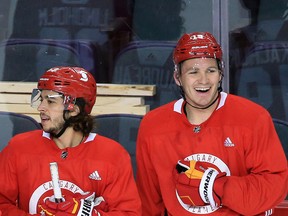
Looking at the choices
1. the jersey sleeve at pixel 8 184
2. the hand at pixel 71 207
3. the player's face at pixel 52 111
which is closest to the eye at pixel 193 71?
the player's face at pixel 52 111

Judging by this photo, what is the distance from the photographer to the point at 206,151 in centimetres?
353

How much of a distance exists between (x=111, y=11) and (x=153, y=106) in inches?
26.0

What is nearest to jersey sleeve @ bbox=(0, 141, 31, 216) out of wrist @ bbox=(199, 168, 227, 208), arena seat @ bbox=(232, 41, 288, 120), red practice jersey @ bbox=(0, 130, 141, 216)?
red practice jersey @ bbox=(0, 130, 141, 216)

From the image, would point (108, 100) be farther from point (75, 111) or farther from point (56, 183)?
point (56, 183)

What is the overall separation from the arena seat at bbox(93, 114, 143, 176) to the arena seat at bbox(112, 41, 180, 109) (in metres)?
Answer: 0.16

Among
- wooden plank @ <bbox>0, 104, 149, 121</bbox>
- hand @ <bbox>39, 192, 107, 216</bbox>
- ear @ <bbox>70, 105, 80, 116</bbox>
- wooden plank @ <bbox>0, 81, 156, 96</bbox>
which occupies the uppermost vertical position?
ear @ <bbox>70, 105, 80, 116</bbox>

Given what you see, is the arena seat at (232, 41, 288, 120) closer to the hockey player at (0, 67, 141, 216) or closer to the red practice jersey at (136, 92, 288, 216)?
the red practice jersey at (136, 92, 288, 216)

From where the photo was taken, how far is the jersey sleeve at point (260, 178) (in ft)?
11.0

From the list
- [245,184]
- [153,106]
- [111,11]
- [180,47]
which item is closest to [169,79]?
[153,106]

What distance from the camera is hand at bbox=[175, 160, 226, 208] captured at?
3.29 m

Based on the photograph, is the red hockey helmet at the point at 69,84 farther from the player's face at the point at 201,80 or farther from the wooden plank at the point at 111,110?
the wooden plank at the point at 111,110

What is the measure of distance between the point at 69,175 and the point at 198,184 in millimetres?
566

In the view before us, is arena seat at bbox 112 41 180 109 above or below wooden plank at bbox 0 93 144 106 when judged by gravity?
above

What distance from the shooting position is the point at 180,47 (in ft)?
11.7
